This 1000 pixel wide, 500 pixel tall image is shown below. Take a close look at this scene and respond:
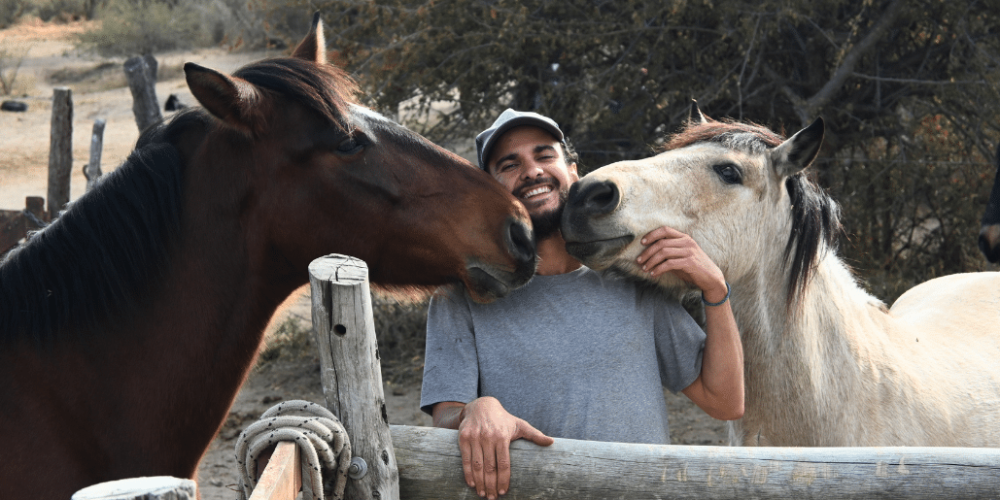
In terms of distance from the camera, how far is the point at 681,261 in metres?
2.00

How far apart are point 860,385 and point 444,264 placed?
4.40 ft

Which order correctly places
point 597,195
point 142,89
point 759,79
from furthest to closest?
1. point 142,89
2. point 759,79
3. point 597,195

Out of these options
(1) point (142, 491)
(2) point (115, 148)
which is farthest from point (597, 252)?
(2) point (115, 148)

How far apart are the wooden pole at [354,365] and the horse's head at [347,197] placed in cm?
43

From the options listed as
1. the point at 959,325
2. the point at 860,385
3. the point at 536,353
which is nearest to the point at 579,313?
the point at 536,353

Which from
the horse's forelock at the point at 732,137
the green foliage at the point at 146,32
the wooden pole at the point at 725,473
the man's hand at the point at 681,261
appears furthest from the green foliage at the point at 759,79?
the green foliage at the point at 146,32

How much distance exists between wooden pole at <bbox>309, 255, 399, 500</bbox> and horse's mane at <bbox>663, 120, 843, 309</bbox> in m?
1.35

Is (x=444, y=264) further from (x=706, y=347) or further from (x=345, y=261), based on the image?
(x=706, y=347)

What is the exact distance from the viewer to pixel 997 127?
5719mm

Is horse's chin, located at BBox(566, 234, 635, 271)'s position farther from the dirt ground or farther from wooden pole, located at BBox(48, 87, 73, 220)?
wooden pole, located at BBox(48, 87, 73, 220)

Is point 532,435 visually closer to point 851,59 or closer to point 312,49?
point 312,49

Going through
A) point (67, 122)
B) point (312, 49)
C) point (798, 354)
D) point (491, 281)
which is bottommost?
point (798, 354)

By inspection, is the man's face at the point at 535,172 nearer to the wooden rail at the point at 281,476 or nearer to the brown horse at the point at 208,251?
the brown horse at the point at 208,251

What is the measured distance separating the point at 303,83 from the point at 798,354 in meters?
1.63
